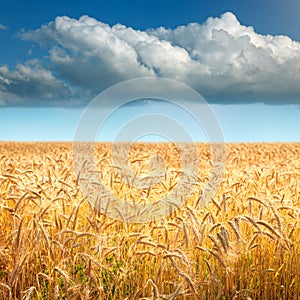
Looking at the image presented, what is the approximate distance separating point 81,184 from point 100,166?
4.36 m

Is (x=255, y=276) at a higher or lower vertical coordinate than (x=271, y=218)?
lower

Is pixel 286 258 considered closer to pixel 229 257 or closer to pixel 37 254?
pixel 229 257

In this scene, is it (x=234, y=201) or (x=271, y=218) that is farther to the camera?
(x=234, y=201)

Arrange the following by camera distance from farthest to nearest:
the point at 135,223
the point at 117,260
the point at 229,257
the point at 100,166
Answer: the point at 100,166, the point at 135,223, the point at 117,260, the point at 229,257

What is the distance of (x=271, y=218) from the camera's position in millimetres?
5156

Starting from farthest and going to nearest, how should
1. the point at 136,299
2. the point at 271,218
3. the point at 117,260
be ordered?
the point at 271,218, the point at 117,260, the point at 136,299

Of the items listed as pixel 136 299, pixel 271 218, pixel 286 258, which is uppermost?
pixel 271 218

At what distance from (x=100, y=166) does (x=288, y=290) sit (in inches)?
310

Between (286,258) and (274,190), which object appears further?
(274,190)

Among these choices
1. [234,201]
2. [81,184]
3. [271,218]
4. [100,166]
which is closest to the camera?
[271,218]

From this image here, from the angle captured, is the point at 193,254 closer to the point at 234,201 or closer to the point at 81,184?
the point at 234,201

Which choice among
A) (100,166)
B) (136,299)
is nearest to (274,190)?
(136,299)

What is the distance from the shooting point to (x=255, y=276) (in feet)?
14.4

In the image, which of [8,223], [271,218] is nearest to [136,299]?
[271,218]
